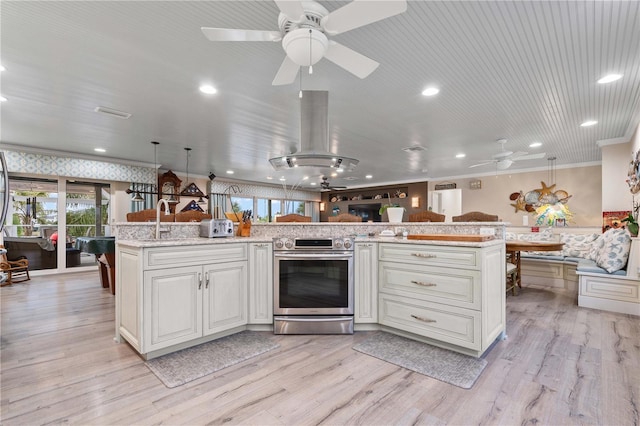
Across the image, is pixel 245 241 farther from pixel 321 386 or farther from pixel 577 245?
pixel 577 245

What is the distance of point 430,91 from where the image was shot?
3.19 metres

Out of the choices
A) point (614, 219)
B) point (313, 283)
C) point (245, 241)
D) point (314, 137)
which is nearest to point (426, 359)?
point (313, 283)

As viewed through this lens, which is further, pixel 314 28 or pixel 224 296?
pixel 224 296

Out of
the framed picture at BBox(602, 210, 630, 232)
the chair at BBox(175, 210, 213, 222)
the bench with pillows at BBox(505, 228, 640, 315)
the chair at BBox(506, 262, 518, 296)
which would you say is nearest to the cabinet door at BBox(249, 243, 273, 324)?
the chair at BBox(175, 210, 213, 222)

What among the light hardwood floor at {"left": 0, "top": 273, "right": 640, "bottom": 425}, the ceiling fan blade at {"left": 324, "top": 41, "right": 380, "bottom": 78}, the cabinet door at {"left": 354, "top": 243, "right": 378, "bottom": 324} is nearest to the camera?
the light hardwood floor at {"left": 0, "top": 273, "right": 640, "bottom": 425}

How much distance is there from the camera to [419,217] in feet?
12.0

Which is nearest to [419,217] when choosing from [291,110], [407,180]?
[291,110]

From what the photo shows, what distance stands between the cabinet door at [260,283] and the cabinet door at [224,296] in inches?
2.6

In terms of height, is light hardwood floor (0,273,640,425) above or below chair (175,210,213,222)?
below

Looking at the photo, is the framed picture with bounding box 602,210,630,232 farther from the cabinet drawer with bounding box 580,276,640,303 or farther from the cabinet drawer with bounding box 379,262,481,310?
the cabinet drawer with bounding box 379,262,481,310

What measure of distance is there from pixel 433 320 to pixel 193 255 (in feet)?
6.86

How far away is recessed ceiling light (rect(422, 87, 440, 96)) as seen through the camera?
3.12m

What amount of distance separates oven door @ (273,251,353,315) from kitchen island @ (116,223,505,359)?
10cm

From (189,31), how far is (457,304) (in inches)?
115
